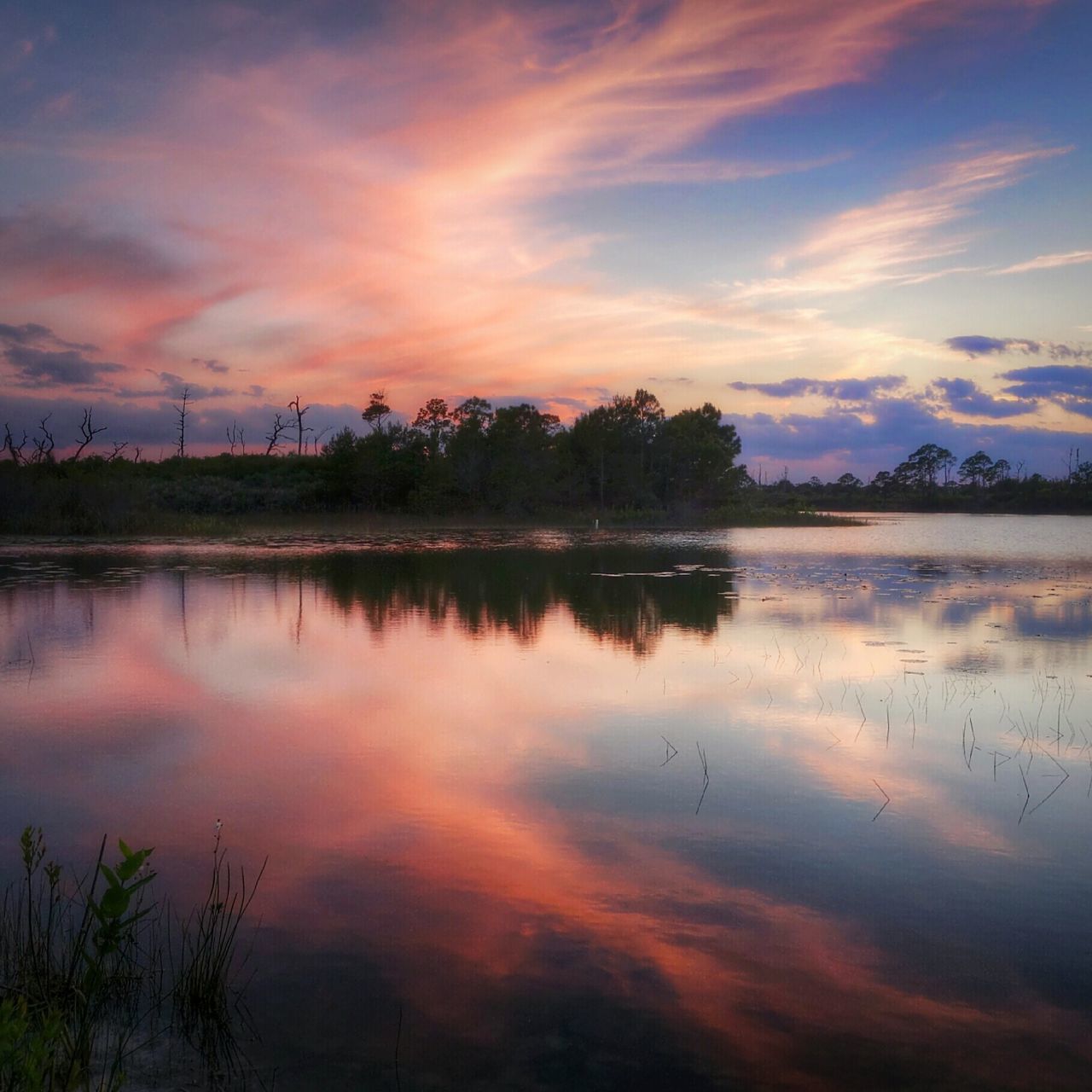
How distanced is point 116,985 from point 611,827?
3.49 metres

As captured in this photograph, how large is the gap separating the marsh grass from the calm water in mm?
229

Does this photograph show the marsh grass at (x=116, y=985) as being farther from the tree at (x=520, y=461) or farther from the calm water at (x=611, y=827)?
the tree at (x=520, y=461)

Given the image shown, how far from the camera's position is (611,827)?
682 centimetres

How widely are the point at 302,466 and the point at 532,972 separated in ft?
246

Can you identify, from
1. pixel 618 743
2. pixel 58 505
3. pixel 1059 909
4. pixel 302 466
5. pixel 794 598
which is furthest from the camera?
pixel 302 466

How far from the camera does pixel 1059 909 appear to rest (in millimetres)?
5441

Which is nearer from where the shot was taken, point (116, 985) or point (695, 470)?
point (116, 985)

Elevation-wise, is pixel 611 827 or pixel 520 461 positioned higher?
pixel 520 461

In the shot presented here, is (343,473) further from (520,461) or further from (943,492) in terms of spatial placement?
(943,492)

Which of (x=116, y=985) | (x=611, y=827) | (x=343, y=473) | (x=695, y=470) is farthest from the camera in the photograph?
(x=695, y=470)

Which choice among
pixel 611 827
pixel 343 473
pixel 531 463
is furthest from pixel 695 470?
pixel 611 827

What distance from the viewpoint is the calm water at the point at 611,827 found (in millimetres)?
4238

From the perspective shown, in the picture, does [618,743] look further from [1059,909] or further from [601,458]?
[601,458]

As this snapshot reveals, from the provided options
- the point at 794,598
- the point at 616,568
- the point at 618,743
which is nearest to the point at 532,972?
the point at 618,743
